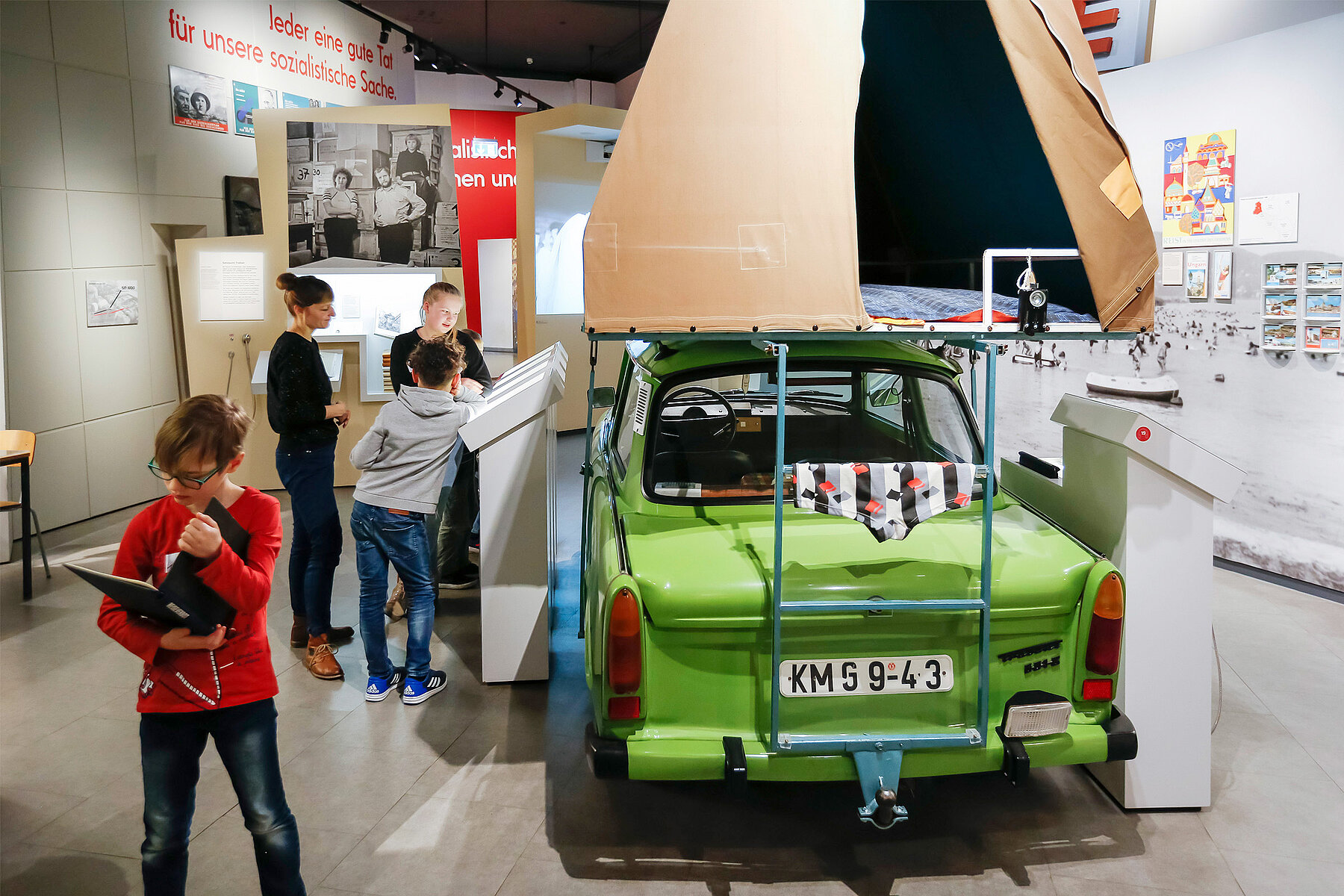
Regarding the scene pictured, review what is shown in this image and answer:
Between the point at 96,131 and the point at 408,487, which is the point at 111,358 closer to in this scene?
the point at 96,131

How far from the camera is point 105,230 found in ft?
23.0

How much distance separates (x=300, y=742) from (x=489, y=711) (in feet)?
2.37

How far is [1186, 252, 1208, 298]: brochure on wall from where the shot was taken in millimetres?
5492

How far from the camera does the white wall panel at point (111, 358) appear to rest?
22.3ft

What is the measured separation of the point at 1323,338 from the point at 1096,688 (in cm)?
364

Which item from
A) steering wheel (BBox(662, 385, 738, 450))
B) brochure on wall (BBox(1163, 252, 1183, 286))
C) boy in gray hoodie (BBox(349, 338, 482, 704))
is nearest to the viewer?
steering wheel (BBox(662, 385, 738, 450))

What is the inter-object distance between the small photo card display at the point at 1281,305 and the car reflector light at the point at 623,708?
477 cm

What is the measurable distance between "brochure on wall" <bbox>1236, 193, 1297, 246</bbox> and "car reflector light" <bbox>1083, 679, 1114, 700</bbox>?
386 centimetres

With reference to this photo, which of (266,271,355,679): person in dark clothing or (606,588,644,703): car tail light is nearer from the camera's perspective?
(606,588,644,703): car tail light

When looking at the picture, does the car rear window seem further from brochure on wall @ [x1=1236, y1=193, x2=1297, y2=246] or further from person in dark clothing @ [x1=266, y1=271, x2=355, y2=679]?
brochure on wall @ [x1=1236, y1=193, x2=1297, y2=246]

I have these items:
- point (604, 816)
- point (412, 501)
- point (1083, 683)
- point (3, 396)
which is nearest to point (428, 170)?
point (3, 396)

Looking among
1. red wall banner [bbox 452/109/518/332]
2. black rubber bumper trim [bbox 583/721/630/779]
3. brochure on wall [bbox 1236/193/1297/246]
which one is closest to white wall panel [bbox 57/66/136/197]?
red wall banner [bbox 452/109/518/332]

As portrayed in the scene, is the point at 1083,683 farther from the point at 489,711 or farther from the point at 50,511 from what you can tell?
the point at 50,511

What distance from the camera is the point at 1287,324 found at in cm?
508
